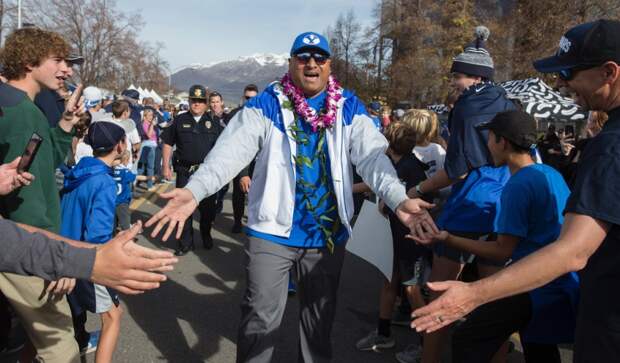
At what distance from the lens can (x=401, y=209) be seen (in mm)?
2361

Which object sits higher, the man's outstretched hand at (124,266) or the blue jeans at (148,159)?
the man's outstretched hand at (124,266)

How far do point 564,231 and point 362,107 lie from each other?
151 centimetres

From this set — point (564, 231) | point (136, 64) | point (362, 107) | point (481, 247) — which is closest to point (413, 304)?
point (481, 247)

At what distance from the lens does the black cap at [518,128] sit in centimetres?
254

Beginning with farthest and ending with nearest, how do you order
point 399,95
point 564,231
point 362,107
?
point 399,95
point 362,107
point 564,231

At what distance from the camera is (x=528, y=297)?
2320 mm

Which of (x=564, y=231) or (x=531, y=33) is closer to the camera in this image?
(x=564, y=231)

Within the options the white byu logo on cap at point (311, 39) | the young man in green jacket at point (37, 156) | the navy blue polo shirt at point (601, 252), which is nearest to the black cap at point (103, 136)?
the young man in green jacket at point (37, 156)

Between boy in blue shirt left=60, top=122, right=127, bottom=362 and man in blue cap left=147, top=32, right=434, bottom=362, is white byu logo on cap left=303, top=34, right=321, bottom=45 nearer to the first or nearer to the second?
man in blue cap left=147, top=32, right=434, bottom=362

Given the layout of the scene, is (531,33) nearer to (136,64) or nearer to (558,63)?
(558,63)

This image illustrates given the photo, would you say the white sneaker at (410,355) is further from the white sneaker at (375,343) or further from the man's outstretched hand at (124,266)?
the man's outstretched hand at (124,266)

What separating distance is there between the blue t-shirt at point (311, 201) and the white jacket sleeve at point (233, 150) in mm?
243

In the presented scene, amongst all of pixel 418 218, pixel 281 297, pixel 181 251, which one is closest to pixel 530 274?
pixel 418 218

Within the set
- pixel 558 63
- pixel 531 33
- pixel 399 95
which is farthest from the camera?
pixel 399 95
